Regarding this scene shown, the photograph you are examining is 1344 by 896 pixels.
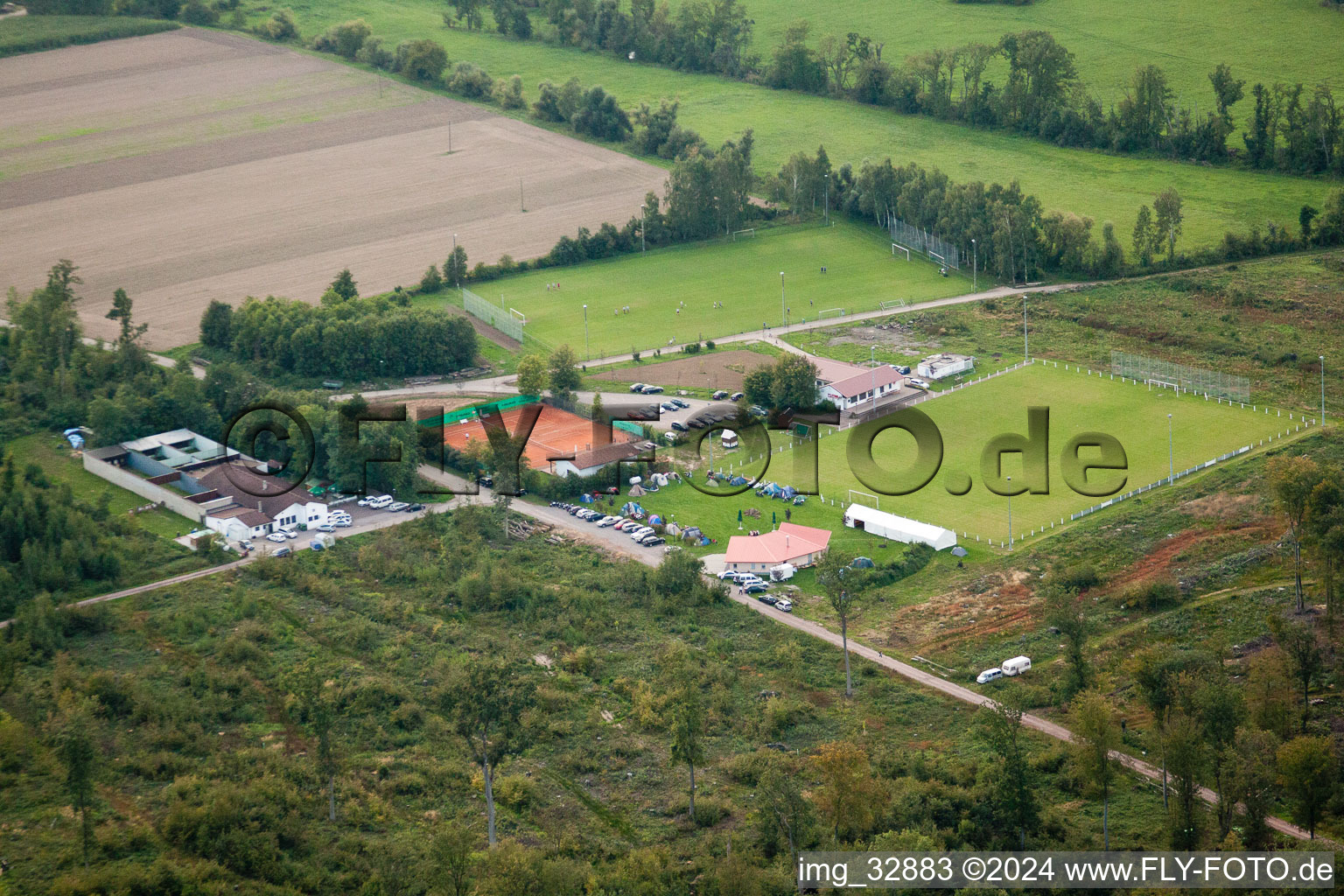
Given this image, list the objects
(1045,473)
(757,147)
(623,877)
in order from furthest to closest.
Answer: (757,147) → (1045,473) → (623,877)

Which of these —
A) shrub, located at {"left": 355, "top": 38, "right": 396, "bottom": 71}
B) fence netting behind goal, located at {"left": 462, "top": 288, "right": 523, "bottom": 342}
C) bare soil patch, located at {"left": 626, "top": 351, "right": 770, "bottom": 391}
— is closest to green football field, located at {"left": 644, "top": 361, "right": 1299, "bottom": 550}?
bare soil patch, located at {"left": 626, "top": 351, "right": 770, "bottom": 391}

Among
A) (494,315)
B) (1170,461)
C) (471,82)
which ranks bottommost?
(1170,461)

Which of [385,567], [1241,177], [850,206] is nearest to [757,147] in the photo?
[850,206]

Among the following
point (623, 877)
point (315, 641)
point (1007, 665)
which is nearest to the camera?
point (623, 877)

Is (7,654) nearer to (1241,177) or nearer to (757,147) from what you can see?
(757,147)

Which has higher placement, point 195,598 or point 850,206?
point 850,206

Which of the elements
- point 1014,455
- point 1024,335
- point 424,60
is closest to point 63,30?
point 424,60

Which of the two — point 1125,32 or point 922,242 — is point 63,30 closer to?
point 922,242

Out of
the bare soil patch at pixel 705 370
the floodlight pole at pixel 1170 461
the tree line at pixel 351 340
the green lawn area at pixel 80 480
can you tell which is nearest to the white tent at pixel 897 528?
the floodlight pole at pixel 1170 461
